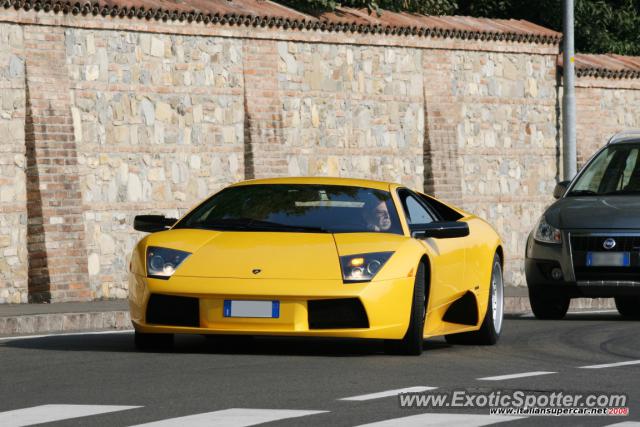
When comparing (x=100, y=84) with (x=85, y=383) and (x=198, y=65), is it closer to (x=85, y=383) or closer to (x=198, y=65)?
(x=198, y=65)

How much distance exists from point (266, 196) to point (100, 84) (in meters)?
8.80

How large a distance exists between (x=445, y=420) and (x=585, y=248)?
874cm

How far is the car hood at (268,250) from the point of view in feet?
37.7

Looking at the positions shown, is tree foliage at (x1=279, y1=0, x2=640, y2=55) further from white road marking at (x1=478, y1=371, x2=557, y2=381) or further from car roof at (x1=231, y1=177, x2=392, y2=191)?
white road marking at (x1=478, y1=371, x2=557, y2=381)

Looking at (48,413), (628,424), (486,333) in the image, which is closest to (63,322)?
(486,333)

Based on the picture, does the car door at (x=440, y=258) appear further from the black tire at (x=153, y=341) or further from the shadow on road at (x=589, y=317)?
the shadow on road at (x=589, y=317)

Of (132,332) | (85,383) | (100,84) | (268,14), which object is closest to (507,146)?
(268,14)

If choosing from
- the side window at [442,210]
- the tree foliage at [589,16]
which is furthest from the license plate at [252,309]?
the tree foliage at [589,16]

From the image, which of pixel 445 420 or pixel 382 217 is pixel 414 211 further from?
pixel 445 420

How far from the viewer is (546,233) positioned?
56.1 feet

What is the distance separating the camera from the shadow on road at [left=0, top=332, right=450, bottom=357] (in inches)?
477

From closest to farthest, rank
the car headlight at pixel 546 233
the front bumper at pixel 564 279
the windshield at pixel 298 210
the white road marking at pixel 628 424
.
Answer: the white road marking at pixel 628 424 → the windshield at pixel 298 210 → the front bumper at pixel 564 279 → the car headlight at pixel 546 233

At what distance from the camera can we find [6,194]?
19891 mm

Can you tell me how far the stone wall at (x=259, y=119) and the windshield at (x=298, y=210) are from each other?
7725 mm
